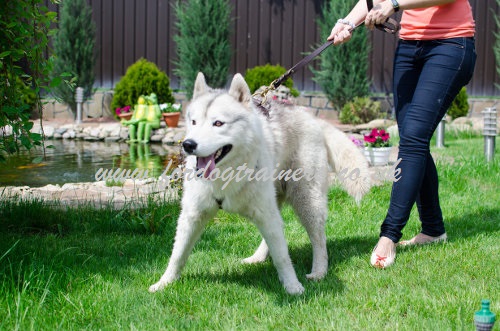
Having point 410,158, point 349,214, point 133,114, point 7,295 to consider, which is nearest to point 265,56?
point 133,114

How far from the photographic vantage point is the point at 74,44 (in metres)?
12.0

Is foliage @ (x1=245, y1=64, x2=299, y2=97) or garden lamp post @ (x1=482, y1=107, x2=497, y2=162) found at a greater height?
foliage @ (x1=245, y1=64, x2=299, y2=97)

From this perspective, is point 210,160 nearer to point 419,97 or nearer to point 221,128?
point 221,128

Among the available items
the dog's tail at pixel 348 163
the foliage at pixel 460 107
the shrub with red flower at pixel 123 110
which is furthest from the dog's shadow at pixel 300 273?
the shrub with red flower at pixel 123 110

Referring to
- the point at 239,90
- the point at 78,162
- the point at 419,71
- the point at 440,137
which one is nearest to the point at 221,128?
the point at 239,90

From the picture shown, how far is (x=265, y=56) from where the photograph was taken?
11805 mm

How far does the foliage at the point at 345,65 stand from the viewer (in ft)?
34.8

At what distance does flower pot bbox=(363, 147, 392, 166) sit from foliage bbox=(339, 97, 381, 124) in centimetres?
424

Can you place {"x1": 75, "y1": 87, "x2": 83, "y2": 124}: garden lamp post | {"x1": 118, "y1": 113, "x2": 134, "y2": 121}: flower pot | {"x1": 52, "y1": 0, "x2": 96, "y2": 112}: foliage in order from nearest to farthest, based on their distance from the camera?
1. {"x1": 118, "y1": 113, "x2": 134, "y2": 121}: flower pot
2. {"x1": 75, "y1": 87, "x2": 83, "y2": 124}: garden lamp post
3. {"x1": 52, "y1": 0, "x2": 96, "y2": 112}: foliage

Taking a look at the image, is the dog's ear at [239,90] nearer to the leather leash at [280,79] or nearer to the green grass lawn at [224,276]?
the leather leash at [280,79]

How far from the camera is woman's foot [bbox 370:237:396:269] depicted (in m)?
3.18

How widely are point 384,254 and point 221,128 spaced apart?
1.30 meters

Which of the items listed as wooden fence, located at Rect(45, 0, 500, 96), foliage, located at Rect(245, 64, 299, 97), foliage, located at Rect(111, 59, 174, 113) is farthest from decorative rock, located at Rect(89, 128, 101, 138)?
foliage, located at Rect(245, 64, 299, 97)

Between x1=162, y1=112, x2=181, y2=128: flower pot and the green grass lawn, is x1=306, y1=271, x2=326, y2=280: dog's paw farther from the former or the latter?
x1=162, y1=112, x2=181, y2=128: flower pot
